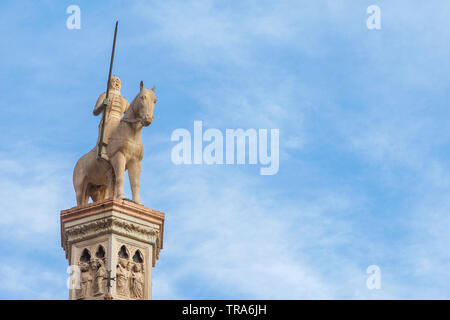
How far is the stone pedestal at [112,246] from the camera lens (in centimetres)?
3753

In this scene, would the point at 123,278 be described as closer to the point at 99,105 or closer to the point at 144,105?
the point at 144,105

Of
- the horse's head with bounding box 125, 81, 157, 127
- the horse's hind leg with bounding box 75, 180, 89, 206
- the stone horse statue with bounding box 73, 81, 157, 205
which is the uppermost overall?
the horse's head with bounding box 125, 81, 157, 127

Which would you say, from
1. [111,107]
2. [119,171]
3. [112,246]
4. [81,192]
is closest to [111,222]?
[112,246]

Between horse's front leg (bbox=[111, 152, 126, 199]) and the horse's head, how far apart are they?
1.33 metres

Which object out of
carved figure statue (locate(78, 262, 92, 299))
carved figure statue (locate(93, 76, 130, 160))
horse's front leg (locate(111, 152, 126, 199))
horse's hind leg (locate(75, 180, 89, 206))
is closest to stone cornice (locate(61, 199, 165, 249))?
horse's front leg (locate(111, 152, 126, 199))

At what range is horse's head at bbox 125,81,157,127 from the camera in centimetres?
3988

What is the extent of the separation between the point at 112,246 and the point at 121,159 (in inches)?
135

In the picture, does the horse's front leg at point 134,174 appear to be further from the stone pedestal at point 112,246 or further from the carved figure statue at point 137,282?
the carved figure statue at point 137,282

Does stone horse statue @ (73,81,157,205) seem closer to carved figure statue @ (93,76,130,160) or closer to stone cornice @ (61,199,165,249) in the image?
carved figure statue @ (93,76,130,160)

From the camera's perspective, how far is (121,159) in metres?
40.0
